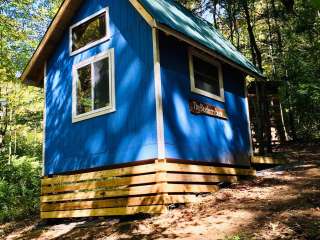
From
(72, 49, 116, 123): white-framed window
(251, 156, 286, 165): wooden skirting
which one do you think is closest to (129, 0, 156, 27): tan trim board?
(72, 49, 116, 123): white-framed window

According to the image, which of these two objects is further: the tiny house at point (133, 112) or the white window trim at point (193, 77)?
the white window trim at point (193, 77)

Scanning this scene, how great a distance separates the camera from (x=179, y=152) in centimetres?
→ 1008

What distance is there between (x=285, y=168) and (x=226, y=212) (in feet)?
17.5

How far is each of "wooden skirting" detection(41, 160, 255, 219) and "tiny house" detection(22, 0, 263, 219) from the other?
3 centimetres

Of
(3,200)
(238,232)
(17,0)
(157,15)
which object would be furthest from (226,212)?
(17,0)

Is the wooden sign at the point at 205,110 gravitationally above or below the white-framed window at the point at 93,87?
below

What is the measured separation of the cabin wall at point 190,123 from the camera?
10.1 m

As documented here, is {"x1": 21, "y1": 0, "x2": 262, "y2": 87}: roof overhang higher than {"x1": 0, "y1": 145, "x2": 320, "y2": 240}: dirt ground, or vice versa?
{"x1": 21, "y1": 0, "x2": 262, "y2": 87}: roof overhang

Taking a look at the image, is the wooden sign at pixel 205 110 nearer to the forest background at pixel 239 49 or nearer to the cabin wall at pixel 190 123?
the cabin wall at pixel 190 123

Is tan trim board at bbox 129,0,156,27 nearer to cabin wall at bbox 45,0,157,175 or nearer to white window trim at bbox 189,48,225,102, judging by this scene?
cabin wall at bbox 45,0,157,175

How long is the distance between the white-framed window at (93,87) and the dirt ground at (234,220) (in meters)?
3.05

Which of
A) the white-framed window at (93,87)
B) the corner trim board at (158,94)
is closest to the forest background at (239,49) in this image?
the white-framed window at (93,87)

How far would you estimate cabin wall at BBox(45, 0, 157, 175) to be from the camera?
33.2 feet

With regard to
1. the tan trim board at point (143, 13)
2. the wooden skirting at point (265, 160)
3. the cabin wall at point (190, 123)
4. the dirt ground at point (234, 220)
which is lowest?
the dirt ground at point (234, 220)
